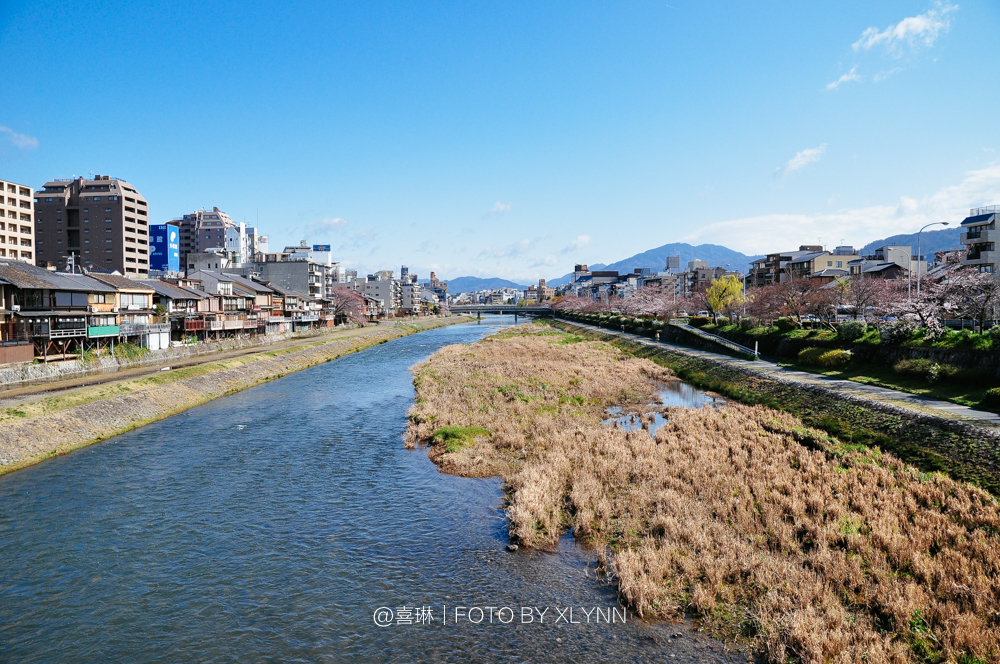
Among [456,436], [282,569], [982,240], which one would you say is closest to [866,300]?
[982,240]

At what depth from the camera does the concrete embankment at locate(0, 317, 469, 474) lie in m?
21.8

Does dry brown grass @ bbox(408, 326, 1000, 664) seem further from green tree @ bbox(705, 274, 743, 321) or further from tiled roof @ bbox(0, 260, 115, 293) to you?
green tree @ bbox(705, 274, 743, 321)

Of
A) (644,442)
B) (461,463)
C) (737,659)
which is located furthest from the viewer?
(644,442)

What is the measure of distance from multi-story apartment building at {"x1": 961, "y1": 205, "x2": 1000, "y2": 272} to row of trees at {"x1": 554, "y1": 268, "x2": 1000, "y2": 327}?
844 cm

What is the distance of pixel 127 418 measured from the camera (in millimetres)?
27344

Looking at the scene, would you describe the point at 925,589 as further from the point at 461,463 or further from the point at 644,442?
the point at 461,463

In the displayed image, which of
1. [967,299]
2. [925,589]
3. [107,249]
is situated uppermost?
[107,249]

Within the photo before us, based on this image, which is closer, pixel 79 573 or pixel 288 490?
pixel 79 573

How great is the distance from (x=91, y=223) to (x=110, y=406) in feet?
311

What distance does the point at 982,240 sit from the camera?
55.1 m

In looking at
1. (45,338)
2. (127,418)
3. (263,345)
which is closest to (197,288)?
(263,345)

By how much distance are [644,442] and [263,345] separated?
2179 inches

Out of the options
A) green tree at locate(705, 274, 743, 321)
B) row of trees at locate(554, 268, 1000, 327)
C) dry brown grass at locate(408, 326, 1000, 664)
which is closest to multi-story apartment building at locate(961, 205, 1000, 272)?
row of trees at locate(554, 268, 1000, 327)

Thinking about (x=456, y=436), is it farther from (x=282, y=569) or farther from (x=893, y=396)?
(x=893, y=396)
